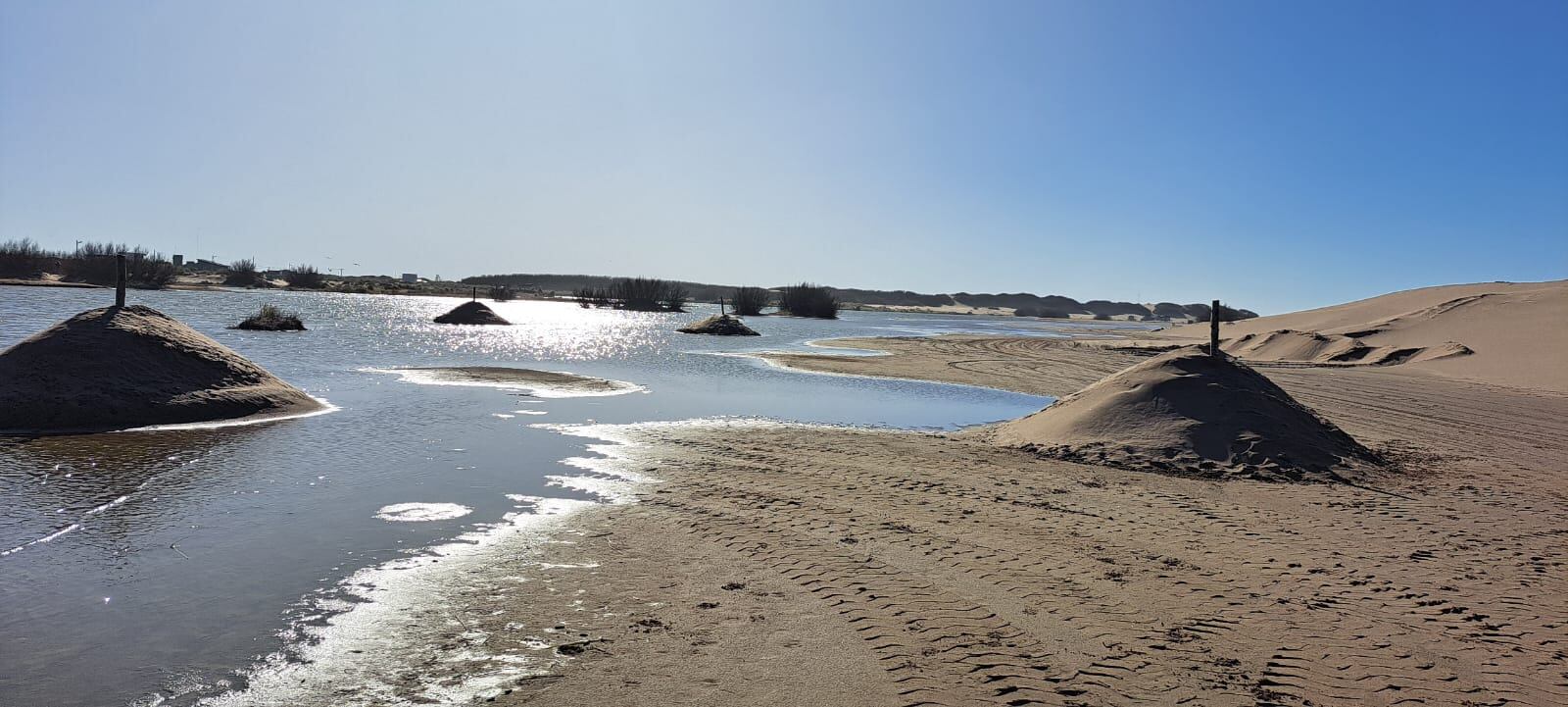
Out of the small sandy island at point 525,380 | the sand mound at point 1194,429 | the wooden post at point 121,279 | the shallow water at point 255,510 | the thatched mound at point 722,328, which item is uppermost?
the wooden post at point 121,279

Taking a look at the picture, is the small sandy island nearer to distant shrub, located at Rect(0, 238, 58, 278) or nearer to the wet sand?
the wet sand

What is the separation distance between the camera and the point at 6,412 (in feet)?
34.3

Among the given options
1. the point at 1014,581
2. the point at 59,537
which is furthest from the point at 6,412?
the point at 1014,581

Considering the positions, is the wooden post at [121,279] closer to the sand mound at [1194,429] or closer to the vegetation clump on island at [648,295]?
the sand mound at [1194,429]

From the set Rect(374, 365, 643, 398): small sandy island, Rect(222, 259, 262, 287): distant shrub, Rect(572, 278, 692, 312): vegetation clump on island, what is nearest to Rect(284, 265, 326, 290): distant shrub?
Rect(222, 259, 262, 287): distant shrub

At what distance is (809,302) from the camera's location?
279 ft

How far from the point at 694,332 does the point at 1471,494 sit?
39.2 meters

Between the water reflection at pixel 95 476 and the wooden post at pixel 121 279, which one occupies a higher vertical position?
the wooden post at pixel 121 279

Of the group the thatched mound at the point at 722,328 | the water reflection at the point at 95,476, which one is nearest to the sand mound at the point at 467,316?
the thatched mound at the point at 722,328

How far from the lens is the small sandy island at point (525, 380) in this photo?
17.5 meters

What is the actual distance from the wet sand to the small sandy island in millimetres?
7354

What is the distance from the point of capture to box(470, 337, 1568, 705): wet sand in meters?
4.15

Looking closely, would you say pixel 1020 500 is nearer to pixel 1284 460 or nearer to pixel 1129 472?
pixel 1129 472

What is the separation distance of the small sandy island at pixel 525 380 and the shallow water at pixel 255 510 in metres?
0.77
